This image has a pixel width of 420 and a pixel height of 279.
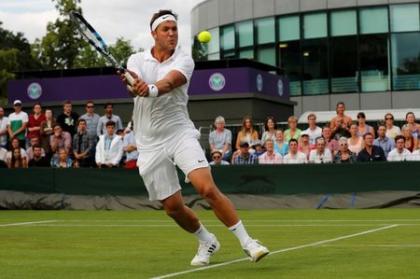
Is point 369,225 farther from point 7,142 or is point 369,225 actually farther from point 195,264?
point 7,142

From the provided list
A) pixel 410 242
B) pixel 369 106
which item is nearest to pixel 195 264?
pixel 410 242

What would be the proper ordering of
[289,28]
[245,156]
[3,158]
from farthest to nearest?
[289,28]
[3,158]
[245,156]

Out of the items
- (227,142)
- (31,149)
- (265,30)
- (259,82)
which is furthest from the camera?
(265,30)

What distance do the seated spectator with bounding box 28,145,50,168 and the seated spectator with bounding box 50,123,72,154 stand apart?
0.30m

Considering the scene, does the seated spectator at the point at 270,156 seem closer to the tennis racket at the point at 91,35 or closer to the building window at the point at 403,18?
the tennis racket at the point at 91,35

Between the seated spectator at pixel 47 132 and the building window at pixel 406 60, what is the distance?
24.9 meters

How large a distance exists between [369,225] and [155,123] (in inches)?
247

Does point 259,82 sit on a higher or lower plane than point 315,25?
lower

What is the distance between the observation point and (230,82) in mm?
27688

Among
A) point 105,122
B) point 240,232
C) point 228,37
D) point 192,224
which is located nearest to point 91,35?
point 192,224

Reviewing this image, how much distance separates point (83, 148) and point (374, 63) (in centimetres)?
2495

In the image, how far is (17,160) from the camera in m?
20.8

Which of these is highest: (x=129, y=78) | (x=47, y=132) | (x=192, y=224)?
(x=129, y=78)

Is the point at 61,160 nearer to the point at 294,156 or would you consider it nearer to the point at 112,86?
the point at 294,156
